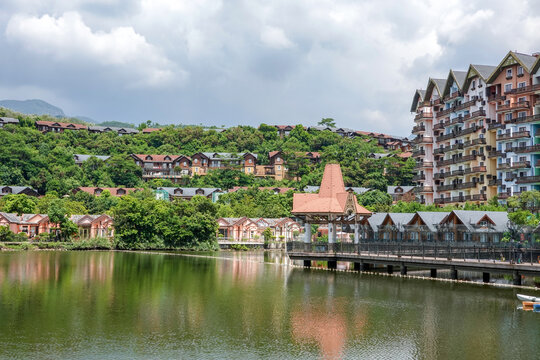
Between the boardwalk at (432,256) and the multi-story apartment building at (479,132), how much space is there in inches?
898

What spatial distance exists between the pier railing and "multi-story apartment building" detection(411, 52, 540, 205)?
72.7ft

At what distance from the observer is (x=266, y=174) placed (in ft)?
443

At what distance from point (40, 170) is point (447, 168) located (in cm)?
8072

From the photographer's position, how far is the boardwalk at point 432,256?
3559cm

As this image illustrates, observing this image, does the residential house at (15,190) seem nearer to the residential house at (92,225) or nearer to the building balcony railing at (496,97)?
the residential house at (92,225)

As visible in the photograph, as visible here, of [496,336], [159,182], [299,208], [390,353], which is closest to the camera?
[390,353]

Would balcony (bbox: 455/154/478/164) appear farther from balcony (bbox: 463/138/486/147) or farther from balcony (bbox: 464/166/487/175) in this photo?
balcony (bbox: 463/138/486/147)

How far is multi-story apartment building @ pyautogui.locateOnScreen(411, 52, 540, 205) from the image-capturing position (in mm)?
62281

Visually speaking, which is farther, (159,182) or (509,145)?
(159,182)

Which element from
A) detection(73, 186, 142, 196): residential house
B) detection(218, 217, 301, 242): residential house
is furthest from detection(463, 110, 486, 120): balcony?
detection(73, 186, 142, 196): residential house

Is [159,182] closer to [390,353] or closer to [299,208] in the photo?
[299,208]

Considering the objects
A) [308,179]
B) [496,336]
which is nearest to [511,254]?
[496,336]

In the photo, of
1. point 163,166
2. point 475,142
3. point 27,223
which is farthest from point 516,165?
point 163,166

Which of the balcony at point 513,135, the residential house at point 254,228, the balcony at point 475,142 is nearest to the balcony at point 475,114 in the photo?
the balcony at point 475,142
